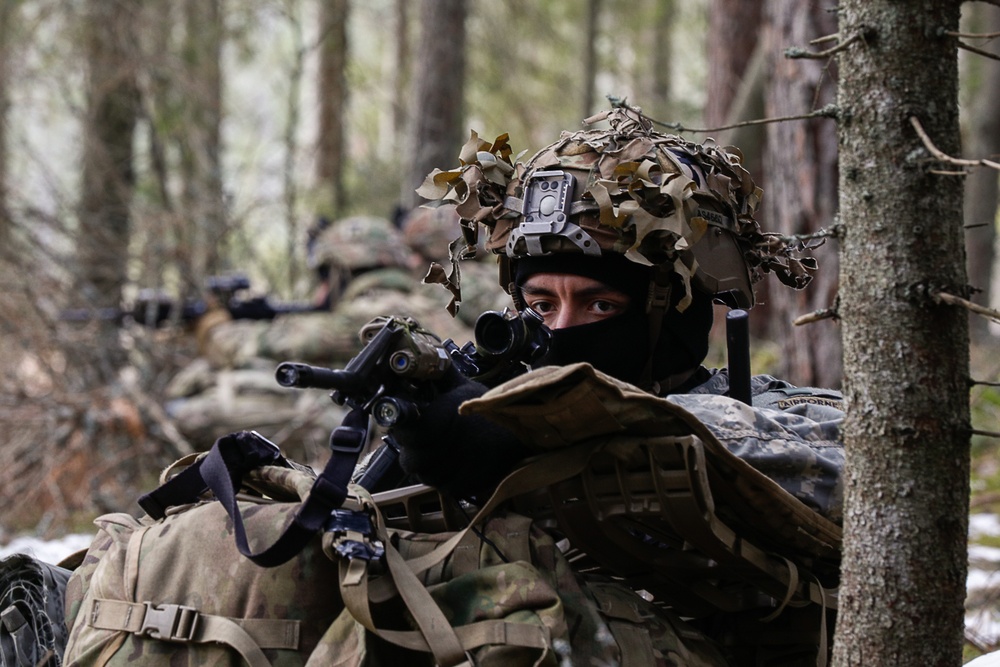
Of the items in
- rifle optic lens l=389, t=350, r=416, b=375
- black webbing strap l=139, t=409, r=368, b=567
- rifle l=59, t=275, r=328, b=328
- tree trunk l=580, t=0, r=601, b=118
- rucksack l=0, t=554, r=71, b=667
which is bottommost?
rucksack l=0, t=554, r=71, b=667

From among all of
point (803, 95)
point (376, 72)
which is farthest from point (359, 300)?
point (376, 72)

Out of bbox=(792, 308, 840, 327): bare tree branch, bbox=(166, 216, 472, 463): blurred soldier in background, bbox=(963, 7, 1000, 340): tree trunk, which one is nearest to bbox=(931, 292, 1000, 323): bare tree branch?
bbox=(792, 308, 840, 327): bare tree branch

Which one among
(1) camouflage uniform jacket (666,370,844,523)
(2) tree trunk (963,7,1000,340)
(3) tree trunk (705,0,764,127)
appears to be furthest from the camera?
(2) tree trunk (963,7,1000,340)

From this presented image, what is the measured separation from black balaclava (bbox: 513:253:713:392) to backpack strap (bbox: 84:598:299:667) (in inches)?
39.8

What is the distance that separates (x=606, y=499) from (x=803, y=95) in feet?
12.9

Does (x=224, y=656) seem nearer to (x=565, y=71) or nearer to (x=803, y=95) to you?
(x=803, y=95)

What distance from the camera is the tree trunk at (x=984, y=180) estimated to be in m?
10.9

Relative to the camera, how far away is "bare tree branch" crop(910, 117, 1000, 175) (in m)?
1.74

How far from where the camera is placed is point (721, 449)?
212 cm

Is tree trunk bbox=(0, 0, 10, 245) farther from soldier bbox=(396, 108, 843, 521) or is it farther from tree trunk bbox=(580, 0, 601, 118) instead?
tree trunk bbox=(580, 0, 601, 118)

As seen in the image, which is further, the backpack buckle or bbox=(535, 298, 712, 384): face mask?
bbox=(535, 298, 712, 384): face mask

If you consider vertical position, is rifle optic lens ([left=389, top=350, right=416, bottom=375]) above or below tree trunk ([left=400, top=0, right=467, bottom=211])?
below

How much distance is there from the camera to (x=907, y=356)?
198 cm

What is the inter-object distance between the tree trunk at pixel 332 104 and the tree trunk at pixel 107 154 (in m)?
3.54
